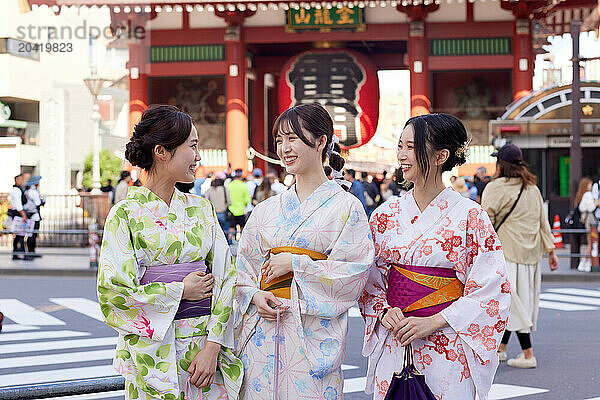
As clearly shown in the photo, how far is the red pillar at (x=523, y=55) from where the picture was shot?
19.2 meters

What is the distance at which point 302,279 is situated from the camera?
3.35 meters

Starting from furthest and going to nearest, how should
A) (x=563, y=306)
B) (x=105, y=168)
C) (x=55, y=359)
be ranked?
(x=105, y=168), (x=563, y=306), (x=55, y=359)

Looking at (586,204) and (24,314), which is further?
Answer: (586,204)

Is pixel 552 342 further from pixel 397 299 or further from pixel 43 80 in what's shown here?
pixel 43 80

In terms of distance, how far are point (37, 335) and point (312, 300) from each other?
5.69 metres

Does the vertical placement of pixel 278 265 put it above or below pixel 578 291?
above

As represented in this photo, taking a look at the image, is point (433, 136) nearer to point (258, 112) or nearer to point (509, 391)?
point (509, 391)

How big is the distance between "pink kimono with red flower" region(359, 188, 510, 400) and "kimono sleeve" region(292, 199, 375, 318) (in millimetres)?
129

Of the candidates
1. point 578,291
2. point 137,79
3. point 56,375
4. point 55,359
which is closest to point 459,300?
point 56,375

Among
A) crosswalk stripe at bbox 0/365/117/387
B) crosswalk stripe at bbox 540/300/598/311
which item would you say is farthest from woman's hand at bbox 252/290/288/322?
crosswalk stripe at bbox 540/300/598/311

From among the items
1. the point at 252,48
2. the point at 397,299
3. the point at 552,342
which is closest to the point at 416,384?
the point at 397,299

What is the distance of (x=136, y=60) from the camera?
68.3 feet

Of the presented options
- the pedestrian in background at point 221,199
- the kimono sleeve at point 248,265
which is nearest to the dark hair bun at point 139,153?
the kimono sleeve at point 248,265

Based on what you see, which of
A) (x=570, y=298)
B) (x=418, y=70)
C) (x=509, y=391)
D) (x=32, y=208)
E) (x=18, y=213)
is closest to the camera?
(x=509, y=391)
